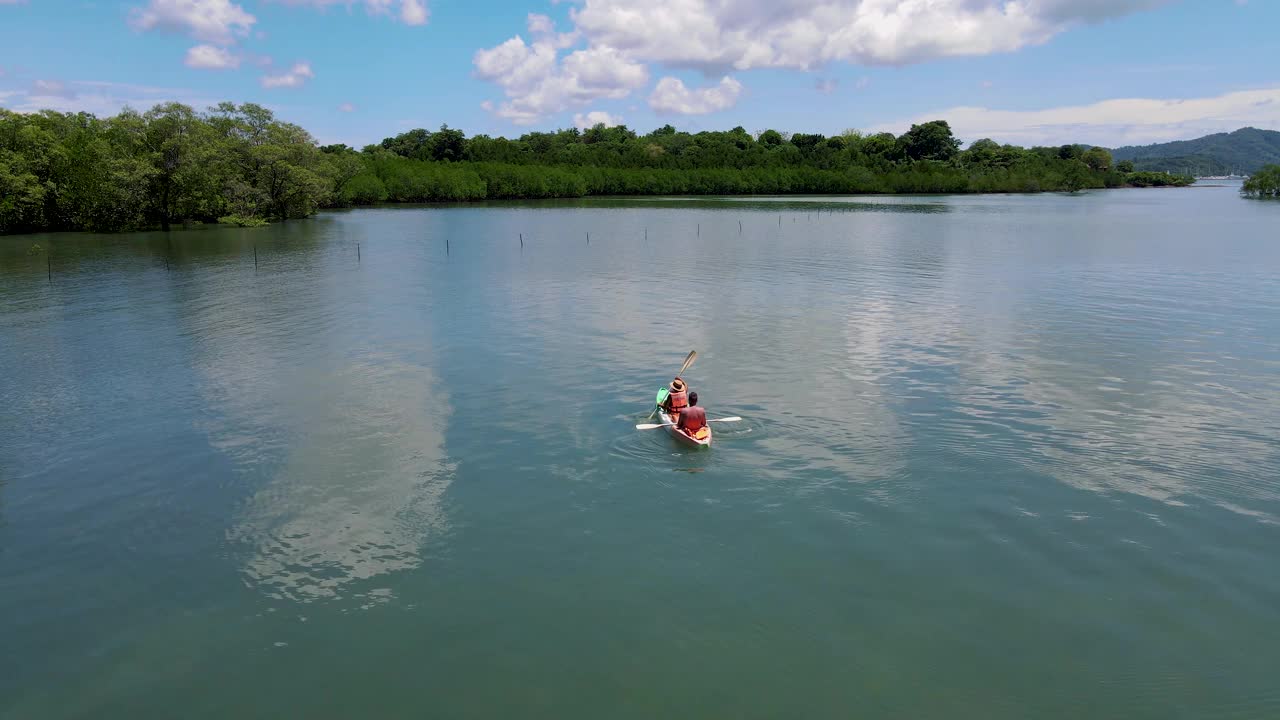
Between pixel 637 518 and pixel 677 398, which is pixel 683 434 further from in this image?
pixel 637 518

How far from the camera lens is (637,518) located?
59.0 feet

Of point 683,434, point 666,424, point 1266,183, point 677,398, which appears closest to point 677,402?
point 677,398

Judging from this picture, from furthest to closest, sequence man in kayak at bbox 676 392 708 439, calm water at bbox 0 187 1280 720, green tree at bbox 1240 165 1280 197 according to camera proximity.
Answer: green tree at bbox 1240 165 1280 197, man in kayak at bbox 676 392 708 439, calm water at bbox 0 187 1280 720

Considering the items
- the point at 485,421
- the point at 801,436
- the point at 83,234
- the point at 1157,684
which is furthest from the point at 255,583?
the point at 83,234

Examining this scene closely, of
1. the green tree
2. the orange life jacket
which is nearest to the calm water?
the orange life jacket

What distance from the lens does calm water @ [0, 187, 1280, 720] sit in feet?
41.4

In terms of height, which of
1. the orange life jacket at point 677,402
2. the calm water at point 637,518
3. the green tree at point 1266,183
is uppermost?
the green tree at point 1266,183

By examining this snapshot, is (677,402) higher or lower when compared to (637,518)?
higher

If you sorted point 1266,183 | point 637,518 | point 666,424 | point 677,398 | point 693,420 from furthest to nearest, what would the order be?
point 1266,183 < point 677,398 < point 666,424 < point 693,420 < point 637,518

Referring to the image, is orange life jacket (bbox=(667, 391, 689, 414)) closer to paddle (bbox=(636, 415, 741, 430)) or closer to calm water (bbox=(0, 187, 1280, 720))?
paddle (bbox=(636, 415, 741, 430))

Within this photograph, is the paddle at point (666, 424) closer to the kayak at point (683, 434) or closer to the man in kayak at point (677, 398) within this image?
the kayak at point (683, 434)

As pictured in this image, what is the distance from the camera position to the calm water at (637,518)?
41.4 feet

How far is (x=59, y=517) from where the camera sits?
18.2 metres

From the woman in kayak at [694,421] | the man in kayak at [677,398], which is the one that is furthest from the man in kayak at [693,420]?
the man in kayak at [677,398]
